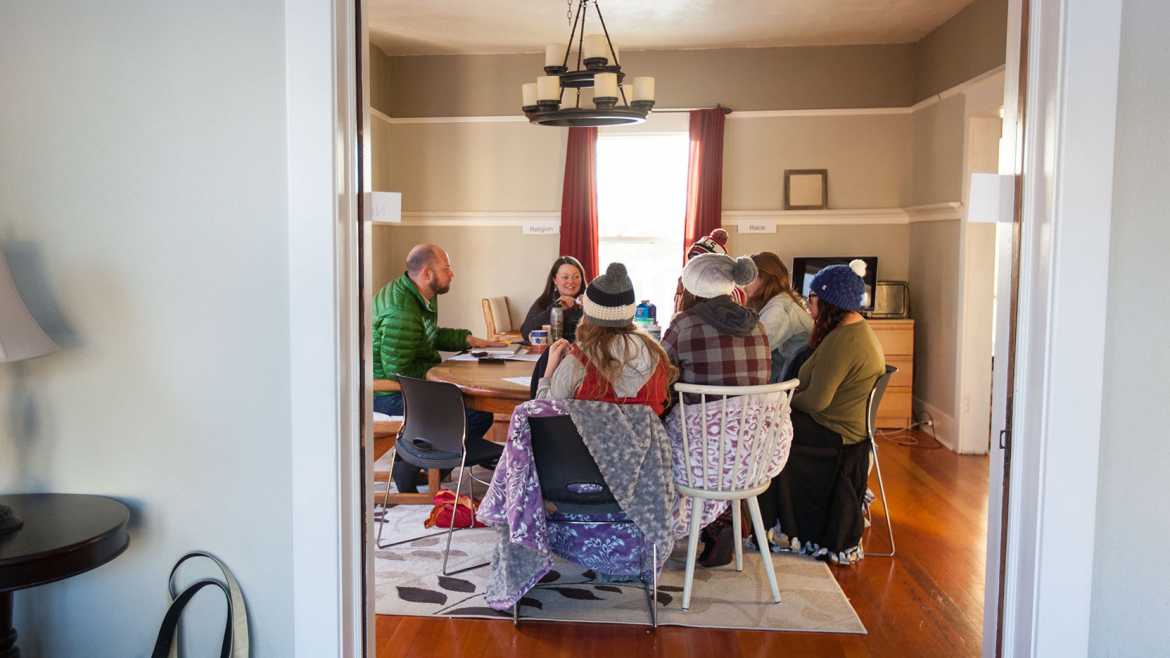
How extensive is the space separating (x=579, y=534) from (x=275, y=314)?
1.67m

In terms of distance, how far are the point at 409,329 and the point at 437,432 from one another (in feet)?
2.95

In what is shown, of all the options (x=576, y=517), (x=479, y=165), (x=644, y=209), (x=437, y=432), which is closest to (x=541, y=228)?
(x=479, y=165)

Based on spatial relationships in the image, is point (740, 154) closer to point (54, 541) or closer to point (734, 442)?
point (734, 442)

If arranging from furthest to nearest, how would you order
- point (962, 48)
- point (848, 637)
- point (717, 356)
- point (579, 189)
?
1. point (579, 189)
2. point (962, 48)
3. point (717, 356)
4. point (848, 637)

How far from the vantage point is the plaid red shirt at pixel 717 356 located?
3576 millimetres

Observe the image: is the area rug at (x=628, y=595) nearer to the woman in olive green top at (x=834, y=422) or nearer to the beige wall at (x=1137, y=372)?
the woman in olive green top at (x=834, y=422)

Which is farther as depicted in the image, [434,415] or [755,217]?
[755,217]

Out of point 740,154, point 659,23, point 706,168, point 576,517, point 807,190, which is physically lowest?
point 576,517

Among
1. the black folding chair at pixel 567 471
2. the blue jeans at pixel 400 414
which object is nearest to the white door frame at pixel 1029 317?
the black folding chair at pixel 567 471

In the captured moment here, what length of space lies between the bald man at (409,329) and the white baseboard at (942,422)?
333cm

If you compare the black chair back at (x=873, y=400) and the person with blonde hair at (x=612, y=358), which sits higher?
the person with blonde hair at (x=612, y=358)

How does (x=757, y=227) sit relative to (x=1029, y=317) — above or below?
above

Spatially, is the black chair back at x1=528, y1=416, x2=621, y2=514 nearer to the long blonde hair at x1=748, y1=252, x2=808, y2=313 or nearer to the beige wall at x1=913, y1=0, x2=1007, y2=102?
the long blonde hair at x1=748, y1=252, x2=808, y2=313

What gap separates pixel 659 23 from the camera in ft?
22.8
